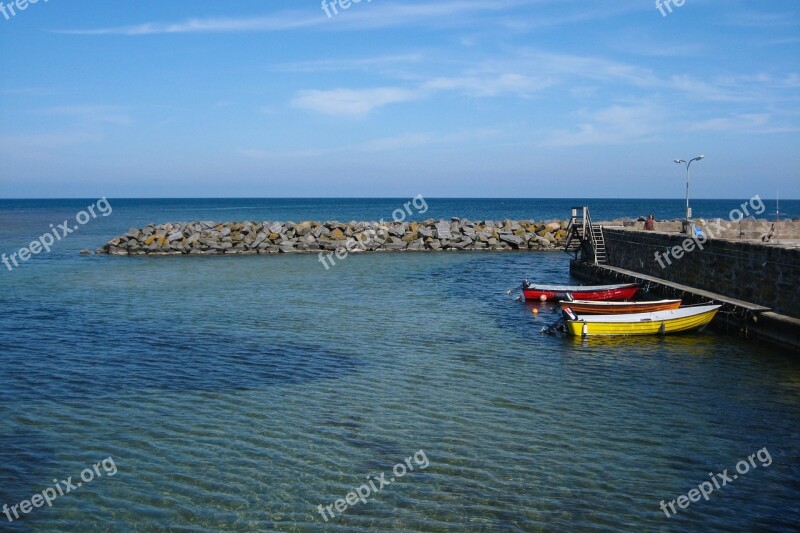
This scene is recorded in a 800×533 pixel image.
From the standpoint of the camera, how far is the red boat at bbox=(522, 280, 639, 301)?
2814 centimetres

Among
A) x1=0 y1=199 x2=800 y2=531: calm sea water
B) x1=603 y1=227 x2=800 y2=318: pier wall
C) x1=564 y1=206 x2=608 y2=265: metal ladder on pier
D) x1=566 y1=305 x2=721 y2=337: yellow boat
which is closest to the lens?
x1=0 y1=199 x2=800 y2=531: calm sea water

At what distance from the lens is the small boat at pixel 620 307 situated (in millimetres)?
23031

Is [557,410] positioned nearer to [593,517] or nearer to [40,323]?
[593,517]

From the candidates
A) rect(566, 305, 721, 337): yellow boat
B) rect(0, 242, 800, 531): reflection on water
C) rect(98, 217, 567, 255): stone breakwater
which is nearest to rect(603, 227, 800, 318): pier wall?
rect(566, 305, 721, 337): yellow boat

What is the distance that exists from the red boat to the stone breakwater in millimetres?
23337

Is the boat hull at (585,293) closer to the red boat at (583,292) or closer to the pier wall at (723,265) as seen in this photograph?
the red boat at (583,292)

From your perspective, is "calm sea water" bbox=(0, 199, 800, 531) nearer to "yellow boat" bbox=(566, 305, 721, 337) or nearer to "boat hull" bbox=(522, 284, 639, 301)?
"yellow boat" bbox=(566, 305, 721, 337)

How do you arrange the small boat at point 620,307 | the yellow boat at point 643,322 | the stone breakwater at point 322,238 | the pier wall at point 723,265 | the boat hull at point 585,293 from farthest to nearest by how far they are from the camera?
the stone breakwater at point 322,238 < the boat hull at point 585,293 < the small boat at point 620,307 < the yellow boat at point 643,322 < the pier wall at point 723,265

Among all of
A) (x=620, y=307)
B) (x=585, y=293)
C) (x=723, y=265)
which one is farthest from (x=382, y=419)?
(x=585, y=293)

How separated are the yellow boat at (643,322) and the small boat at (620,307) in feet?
2.56

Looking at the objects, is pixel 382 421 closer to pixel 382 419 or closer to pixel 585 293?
pixel 382 419

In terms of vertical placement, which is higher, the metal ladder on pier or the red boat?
the metal ladder on pier

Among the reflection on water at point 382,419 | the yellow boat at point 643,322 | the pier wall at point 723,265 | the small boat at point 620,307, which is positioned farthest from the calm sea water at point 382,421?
the pier wall at point 723,265

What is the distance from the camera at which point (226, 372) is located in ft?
56.5
